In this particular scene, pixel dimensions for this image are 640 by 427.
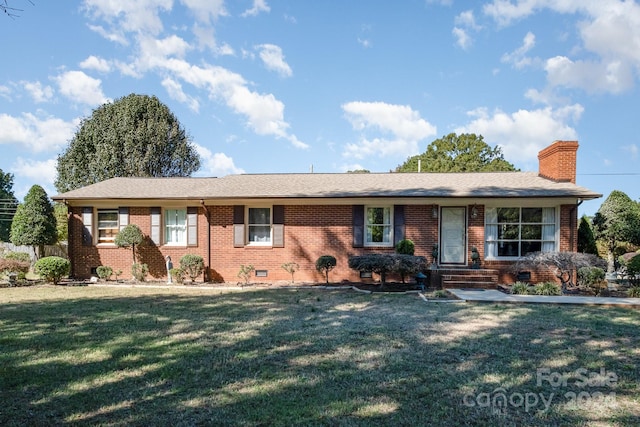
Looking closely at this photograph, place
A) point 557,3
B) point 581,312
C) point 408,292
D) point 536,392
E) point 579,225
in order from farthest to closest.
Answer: point 579,225, point 557,3, point 408,292, point 581,312, point 536,392

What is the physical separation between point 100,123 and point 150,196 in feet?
63.0

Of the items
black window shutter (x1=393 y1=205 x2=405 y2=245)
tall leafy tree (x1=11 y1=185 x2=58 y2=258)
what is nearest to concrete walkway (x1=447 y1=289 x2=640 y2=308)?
black window shutter (x1=393 y1=205 x2=405 y2=245)

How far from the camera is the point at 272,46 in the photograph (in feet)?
50.2

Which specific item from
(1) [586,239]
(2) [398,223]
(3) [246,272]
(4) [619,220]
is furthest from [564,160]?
(3) [246,272]

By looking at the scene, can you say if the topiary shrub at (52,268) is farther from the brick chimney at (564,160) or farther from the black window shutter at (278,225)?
the brick chimney at (564,160)

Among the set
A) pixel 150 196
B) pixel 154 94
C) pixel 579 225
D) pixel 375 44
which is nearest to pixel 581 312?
pixel 579 225

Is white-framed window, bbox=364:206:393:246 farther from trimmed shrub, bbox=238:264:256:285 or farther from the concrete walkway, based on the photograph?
trimmed shrub, bbox=238:264:256:285

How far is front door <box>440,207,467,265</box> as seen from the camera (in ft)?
43.0

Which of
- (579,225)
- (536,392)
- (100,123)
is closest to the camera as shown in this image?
(536,392)

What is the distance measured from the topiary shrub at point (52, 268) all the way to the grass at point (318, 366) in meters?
5.32

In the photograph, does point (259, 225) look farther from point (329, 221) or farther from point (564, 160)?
point (564, 160)

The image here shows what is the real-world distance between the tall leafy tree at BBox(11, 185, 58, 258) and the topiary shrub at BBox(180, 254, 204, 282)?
6.16m

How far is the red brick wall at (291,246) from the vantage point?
12945 mm

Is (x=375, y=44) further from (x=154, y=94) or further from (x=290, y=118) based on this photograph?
(x=154, y=94)
